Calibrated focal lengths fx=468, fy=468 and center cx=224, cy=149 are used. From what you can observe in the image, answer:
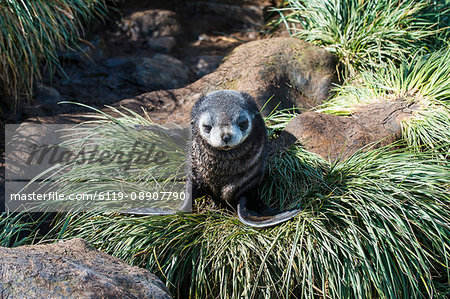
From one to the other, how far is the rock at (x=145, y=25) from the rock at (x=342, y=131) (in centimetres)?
409

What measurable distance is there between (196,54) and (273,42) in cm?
203

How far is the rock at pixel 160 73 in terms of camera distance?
6.60 m

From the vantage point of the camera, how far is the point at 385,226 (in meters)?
3.28

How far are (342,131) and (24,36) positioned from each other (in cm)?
348

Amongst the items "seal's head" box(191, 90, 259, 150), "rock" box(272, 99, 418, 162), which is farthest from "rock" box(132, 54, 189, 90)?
"seal's head" box(191, 90, 259, 150)

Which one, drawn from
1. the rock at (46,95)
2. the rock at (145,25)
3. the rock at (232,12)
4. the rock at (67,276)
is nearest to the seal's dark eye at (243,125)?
the rock at (67,276)

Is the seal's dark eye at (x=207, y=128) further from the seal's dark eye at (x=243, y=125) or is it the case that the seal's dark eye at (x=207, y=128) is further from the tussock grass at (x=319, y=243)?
the tussock grass at (x=319, y=243)

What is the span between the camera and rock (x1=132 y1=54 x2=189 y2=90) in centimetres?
660

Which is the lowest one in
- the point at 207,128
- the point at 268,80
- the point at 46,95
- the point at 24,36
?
the point at 46,95

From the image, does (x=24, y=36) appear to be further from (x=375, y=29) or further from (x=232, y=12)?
(x=232, y=12)

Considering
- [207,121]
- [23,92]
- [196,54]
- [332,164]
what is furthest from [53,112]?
[332,164]

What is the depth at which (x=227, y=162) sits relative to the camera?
352 cm

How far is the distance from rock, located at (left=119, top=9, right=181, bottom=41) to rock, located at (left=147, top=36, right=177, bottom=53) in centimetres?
9
